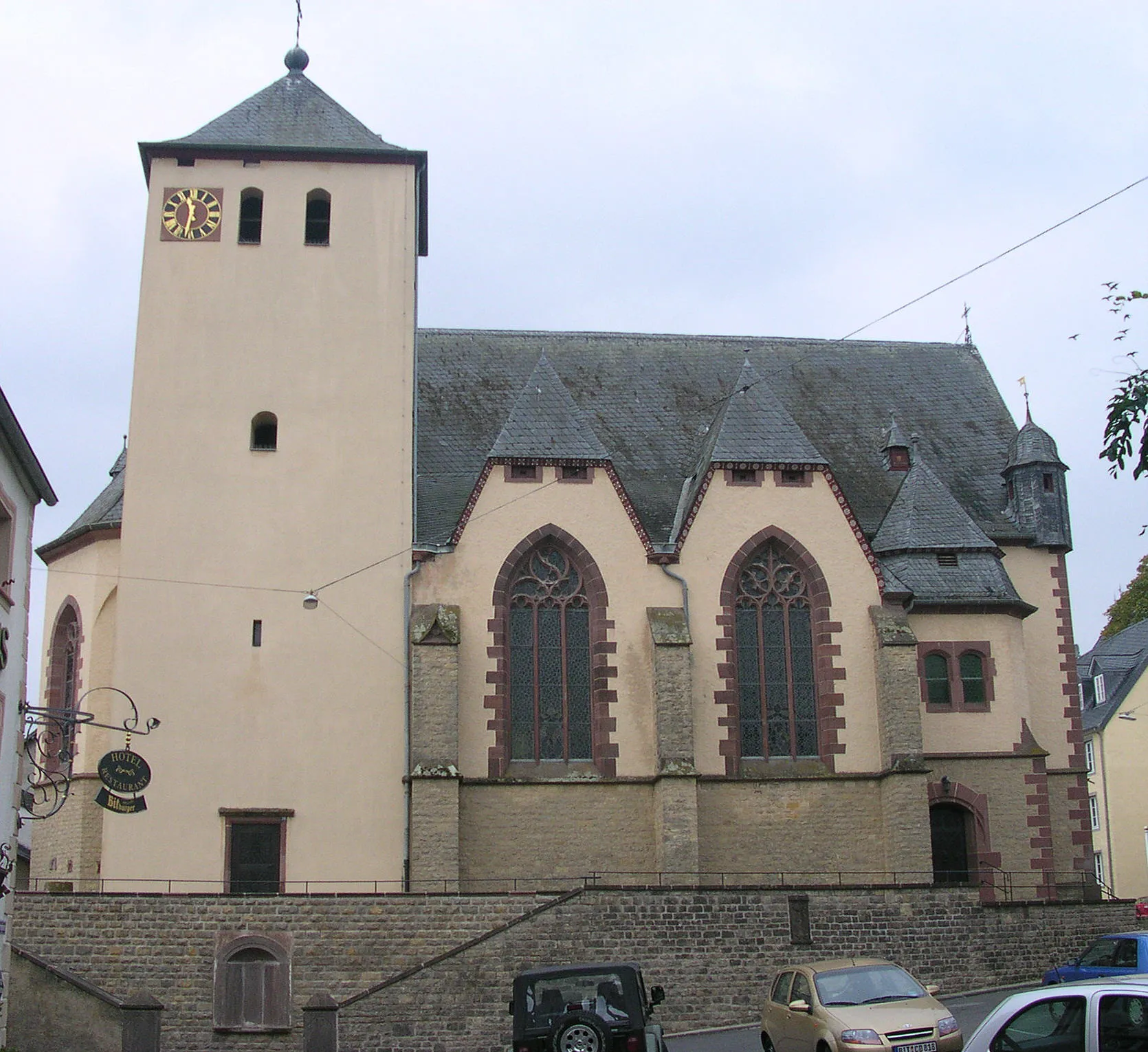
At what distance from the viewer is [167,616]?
30.2m

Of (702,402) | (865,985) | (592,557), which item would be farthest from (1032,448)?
(865,985)

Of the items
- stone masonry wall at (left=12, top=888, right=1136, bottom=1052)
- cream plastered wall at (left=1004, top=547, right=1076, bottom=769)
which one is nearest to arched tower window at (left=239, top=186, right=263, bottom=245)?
stone masonry wall at (left=12, top=888, right=1136, bottom=1052)

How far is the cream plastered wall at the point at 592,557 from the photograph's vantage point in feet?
99.8

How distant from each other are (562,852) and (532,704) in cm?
304

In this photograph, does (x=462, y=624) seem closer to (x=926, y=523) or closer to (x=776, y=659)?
(x=776, y=659)

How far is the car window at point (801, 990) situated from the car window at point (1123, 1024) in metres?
6.46

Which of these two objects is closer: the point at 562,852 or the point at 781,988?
the point at 781,988

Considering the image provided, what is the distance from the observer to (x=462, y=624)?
3073 cm

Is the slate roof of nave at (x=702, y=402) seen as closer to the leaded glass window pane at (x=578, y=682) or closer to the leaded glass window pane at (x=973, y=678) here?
the leaded glass window pane at (x=578, y=682)

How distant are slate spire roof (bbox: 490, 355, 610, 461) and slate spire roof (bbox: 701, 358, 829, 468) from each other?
268 cm

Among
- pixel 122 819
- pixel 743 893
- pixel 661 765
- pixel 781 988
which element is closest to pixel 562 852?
pixel 661 765

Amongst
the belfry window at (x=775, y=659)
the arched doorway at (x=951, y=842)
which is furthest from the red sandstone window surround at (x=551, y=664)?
the arched doorway at (x=951, y=842)

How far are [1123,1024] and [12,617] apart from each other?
A: 660 inches

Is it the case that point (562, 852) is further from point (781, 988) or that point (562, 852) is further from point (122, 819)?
point (781, 988)
